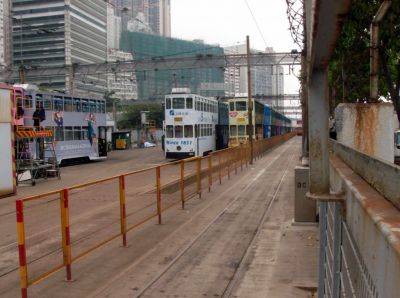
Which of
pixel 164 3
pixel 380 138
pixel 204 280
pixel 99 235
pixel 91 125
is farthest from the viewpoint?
pixel 164 3

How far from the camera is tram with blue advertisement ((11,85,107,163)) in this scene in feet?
90.7

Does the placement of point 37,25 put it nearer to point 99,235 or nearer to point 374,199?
point 99,235

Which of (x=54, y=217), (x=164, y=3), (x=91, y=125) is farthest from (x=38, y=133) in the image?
(x=164, y=3)

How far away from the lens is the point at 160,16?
177 ft

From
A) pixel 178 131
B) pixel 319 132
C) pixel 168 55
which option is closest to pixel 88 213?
pixel 319 132

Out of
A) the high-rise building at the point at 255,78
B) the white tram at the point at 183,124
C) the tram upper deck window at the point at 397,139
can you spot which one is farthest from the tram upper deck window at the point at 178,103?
the high-rise building at the point at 255,78

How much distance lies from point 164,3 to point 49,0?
11.6m

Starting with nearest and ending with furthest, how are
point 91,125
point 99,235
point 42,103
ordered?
point 99,235 < point 42,103 < point 91,125

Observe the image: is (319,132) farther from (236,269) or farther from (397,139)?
(397,139)

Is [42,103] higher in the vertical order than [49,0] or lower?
lower

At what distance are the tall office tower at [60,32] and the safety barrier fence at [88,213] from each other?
32951mm

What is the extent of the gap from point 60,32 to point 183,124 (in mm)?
18693

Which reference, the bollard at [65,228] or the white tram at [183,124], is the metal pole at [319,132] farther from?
the white tram at [183,124]

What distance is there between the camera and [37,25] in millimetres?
44719
